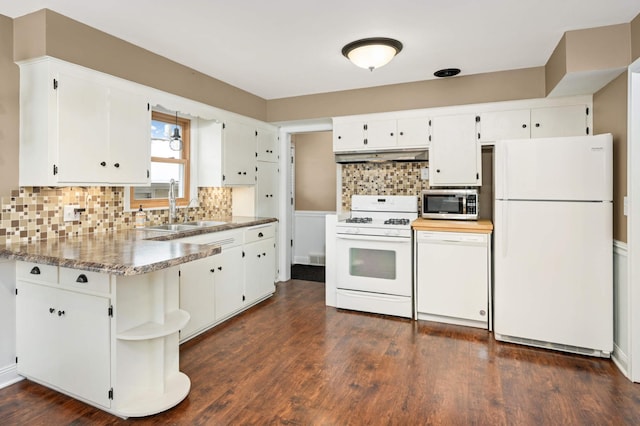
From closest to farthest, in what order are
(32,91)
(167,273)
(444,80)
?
(167,273) → (32,91) → (444,80)

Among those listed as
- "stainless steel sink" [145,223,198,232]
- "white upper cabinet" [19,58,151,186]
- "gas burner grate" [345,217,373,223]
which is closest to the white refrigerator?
"gas burner grate" [345,217,373,223]

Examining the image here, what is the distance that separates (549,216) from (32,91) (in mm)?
3833

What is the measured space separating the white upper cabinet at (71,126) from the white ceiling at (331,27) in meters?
0.41

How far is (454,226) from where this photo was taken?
3416mm

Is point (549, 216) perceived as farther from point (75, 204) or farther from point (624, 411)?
point (75, 204)

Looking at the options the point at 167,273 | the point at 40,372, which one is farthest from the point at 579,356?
the point at 40,372

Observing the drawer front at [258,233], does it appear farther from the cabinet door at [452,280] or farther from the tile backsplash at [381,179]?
the cabinet door at [452,280]

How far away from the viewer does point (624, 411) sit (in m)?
2.13

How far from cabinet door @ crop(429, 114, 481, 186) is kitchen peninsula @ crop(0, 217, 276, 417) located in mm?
2554

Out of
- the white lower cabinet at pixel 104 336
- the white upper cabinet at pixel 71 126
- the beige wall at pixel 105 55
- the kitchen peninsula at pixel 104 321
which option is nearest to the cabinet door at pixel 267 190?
the beige wall at pixel 105 55

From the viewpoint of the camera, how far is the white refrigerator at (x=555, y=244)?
109 inches

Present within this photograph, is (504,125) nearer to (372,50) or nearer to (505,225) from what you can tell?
(505,225)

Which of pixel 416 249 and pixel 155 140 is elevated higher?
pixel 155 140

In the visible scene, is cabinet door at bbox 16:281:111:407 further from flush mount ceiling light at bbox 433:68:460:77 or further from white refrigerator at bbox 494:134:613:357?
flush mount ceiling light at bbox 433:68:460:77
